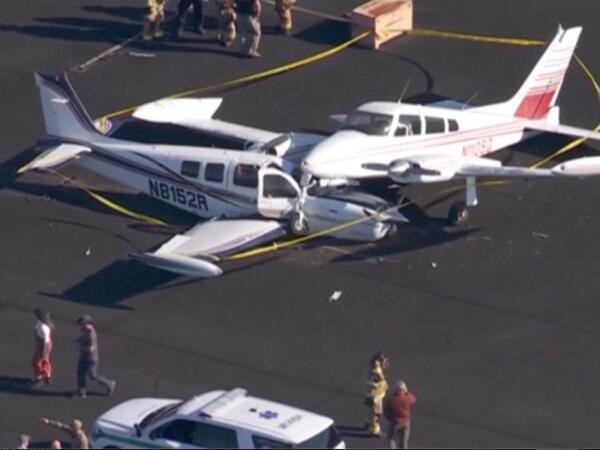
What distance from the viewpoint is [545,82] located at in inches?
1754

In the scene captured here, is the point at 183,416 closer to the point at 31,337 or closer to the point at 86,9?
the point at 31,337

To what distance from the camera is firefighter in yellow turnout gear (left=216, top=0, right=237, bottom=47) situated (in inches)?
1918

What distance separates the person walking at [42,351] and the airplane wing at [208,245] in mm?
3396

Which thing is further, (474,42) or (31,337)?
(474,42)

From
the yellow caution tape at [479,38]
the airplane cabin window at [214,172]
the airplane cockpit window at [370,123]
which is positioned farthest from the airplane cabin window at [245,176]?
the yellow caution tape at [479,38]

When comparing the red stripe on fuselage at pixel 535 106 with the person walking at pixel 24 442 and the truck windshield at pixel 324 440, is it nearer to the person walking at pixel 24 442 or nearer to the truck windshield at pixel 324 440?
the truck windshield at pixel 324 440

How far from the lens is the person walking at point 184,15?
49562mm

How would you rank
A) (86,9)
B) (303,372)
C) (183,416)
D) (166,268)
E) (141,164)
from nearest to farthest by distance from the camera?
(183,416) < (303,372) < (166,268) < (141,164) < (86,9)

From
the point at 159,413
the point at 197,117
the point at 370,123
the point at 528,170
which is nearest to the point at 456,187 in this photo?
the point at 370,123

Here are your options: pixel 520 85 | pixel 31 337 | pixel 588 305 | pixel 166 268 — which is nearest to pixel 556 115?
pixel 520 85

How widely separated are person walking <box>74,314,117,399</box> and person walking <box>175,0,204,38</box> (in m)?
15.2

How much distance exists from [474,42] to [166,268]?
13.6 meters

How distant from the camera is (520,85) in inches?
1870

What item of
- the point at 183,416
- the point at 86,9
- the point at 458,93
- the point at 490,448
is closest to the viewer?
the point at 183,416
